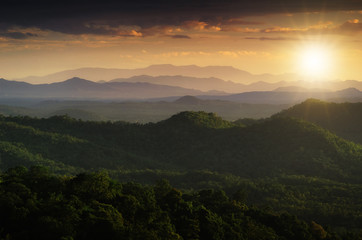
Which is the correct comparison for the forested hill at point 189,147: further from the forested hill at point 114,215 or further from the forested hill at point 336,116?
the forested hill at point 114,215

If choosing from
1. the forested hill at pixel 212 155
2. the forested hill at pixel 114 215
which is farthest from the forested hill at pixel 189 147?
the forested hill at pixel 114 215

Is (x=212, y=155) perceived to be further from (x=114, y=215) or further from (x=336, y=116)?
(x=114, y=215)

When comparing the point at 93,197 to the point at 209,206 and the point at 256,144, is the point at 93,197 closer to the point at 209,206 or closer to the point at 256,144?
the point at 209,206

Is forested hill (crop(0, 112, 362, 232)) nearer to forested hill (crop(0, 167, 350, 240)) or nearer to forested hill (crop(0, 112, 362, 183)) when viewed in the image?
forested hill (crop(0, 112, 362, 183))

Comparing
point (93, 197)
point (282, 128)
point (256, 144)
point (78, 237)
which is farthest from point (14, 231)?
point (282, 128)

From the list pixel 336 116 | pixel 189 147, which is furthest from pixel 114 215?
pixel 336 116

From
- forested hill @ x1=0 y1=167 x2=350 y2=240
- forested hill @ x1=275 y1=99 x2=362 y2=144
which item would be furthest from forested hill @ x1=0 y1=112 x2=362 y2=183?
forested hill @ x1=0 y1=167 x2=350 y2=240
